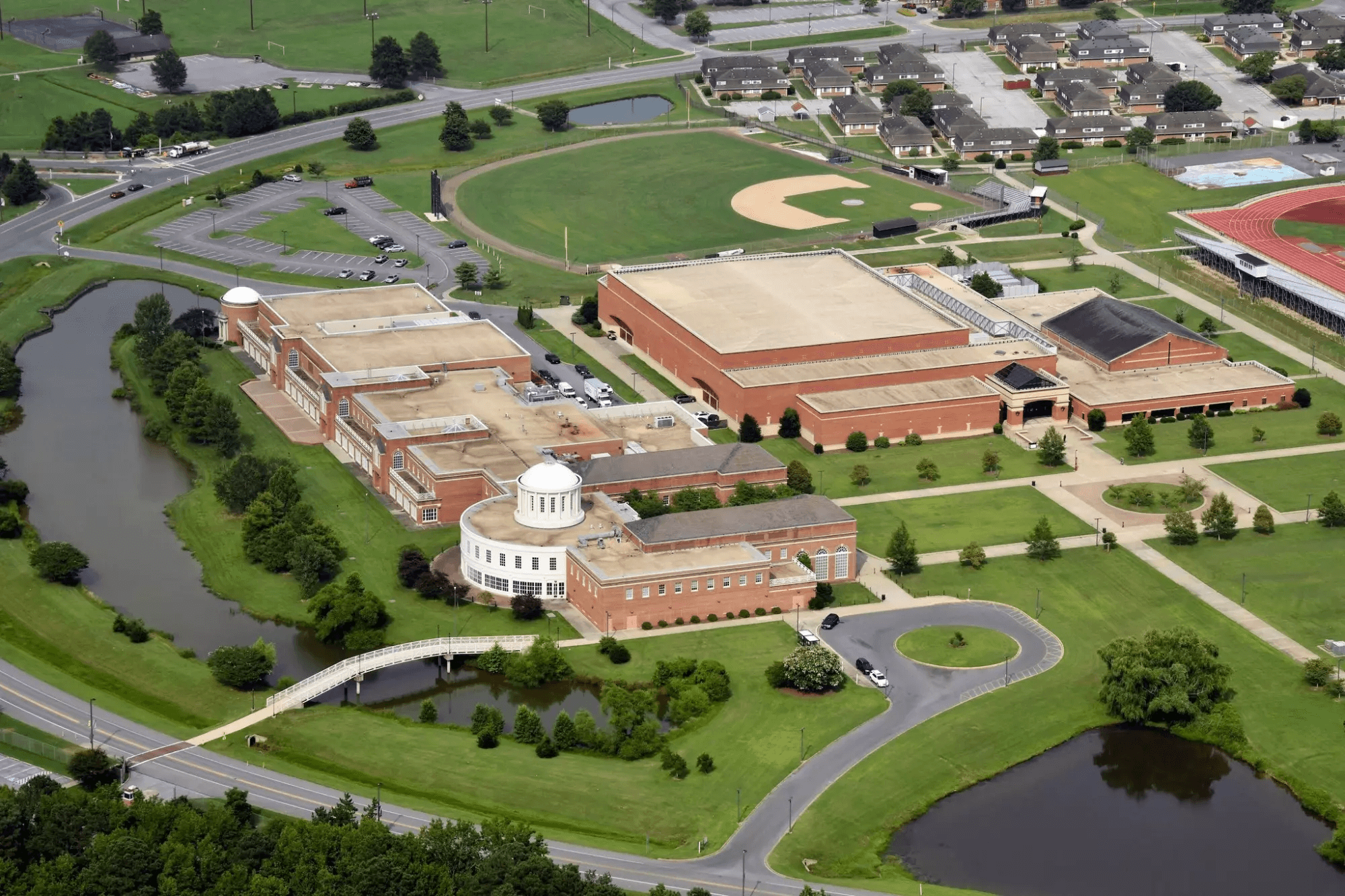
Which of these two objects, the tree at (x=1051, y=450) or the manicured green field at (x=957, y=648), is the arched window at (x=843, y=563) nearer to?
the manicured green field at (x=957, y=648)

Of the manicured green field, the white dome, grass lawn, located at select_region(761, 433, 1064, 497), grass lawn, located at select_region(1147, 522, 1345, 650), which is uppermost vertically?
the white dome

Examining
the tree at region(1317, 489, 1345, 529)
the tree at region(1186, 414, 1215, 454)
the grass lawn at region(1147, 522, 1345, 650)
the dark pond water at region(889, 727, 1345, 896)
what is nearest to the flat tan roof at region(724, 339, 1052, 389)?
the tree at region(1186, 414, 1215, 454)

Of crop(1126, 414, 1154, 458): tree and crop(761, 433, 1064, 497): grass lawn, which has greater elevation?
crop(1126, 414, 1154, 458): tree

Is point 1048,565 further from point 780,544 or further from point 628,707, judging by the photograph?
point 628,707

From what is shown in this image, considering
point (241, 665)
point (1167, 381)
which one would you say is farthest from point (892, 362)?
point (241, 665)

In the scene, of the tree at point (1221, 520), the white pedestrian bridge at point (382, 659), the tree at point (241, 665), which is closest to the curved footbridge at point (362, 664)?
the white pedestrian bridge at point (382, 659)

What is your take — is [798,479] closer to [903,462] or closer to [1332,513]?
[903,462]

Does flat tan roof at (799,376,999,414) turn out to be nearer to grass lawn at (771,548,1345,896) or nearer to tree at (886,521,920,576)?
tree at (886,521,920,576)
